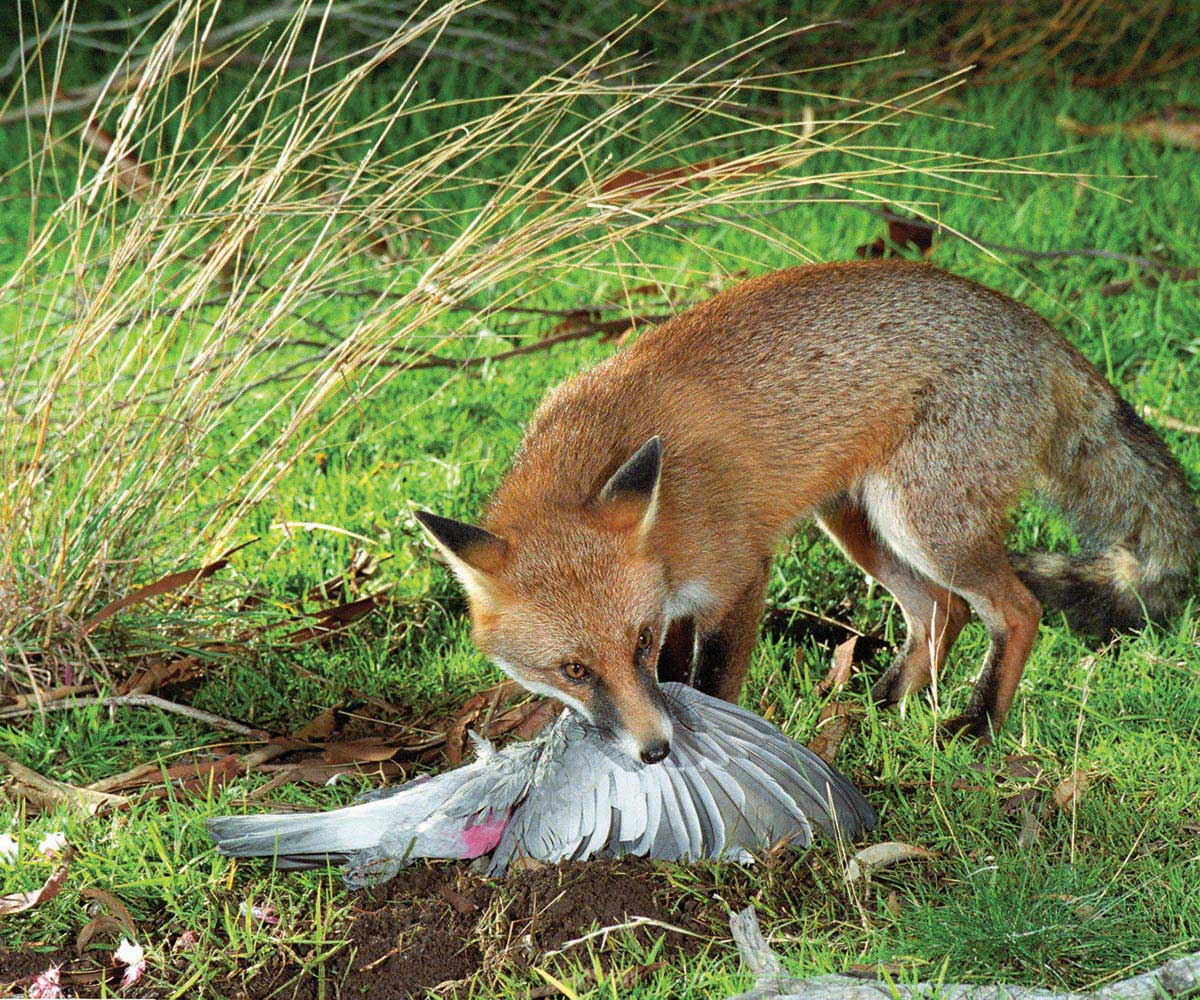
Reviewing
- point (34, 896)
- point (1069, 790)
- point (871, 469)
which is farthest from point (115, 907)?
point (871, 469)

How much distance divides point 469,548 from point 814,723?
1325 mm

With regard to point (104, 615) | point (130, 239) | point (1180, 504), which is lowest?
point (104, 615)

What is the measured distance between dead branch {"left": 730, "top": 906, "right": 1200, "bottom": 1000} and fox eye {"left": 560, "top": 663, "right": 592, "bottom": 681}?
95 cm

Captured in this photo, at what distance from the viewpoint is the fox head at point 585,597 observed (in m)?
3.58

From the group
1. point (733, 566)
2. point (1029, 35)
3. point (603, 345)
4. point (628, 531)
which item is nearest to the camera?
point (628, 531)

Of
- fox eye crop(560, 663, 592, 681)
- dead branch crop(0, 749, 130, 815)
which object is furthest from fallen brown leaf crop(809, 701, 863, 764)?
dead branch crop(0, 749, 130, 815)

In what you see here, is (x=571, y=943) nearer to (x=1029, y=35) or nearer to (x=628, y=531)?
(x=628, y=531)

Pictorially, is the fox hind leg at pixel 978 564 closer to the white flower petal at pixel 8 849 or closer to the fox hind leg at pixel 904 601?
the fox hind leg at pixel 904 601

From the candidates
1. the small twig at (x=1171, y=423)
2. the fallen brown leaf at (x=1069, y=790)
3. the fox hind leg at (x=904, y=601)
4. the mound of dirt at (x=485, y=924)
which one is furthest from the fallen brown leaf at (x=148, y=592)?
the small twig at (x=1171, y=423)

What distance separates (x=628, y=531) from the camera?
3801mm

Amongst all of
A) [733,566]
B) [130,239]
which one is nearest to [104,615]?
[130,239]

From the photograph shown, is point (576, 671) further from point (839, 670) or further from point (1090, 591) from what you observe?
point (1090, 591)

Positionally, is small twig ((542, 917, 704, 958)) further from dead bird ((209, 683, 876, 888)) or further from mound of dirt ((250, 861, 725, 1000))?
dead bird ((209, 683, 876, 888))

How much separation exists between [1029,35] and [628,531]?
6.59 metres
